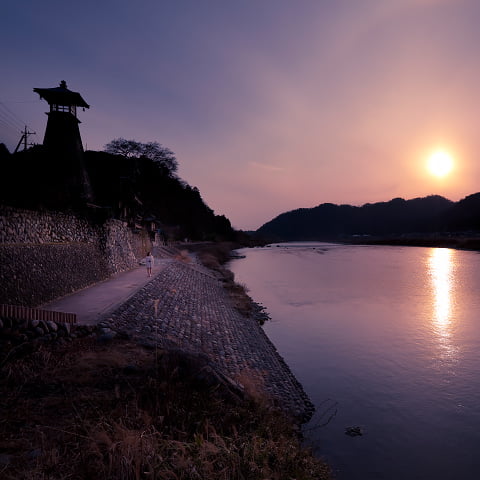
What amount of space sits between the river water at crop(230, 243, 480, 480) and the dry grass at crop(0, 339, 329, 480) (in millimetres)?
3068

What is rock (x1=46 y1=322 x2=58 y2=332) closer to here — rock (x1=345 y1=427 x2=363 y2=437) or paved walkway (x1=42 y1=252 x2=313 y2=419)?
paved walkway (x1=42 y1=252 x2=313 y2=419)

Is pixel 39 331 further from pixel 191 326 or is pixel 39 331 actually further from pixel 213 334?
pixel 213 334

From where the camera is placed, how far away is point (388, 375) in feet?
41.7

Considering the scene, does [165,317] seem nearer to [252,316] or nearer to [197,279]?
[252,316]

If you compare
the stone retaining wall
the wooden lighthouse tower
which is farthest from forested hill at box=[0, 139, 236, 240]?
the stone retaining wall

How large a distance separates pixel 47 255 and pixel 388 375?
48.5ft

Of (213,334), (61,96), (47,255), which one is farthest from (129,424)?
(61,96)

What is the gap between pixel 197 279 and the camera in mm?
27188

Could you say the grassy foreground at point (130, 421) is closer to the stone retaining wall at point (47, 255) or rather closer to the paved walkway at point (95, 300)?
the paved walkway at point (95, 300)

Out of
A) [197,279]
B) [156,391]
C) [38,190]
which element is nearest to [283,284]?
[197,279]

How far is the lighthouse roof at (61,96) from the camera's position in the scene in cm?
2684

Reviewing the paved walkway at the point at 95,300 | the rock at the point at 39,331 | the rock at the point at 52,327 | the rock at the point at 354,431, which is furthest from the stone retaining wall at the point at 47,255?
the rock at the point at 354,431

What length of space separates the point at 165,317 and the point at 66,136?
21865 mm

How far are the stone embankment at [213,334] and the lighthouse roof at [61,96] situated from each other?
18933 millimetres
